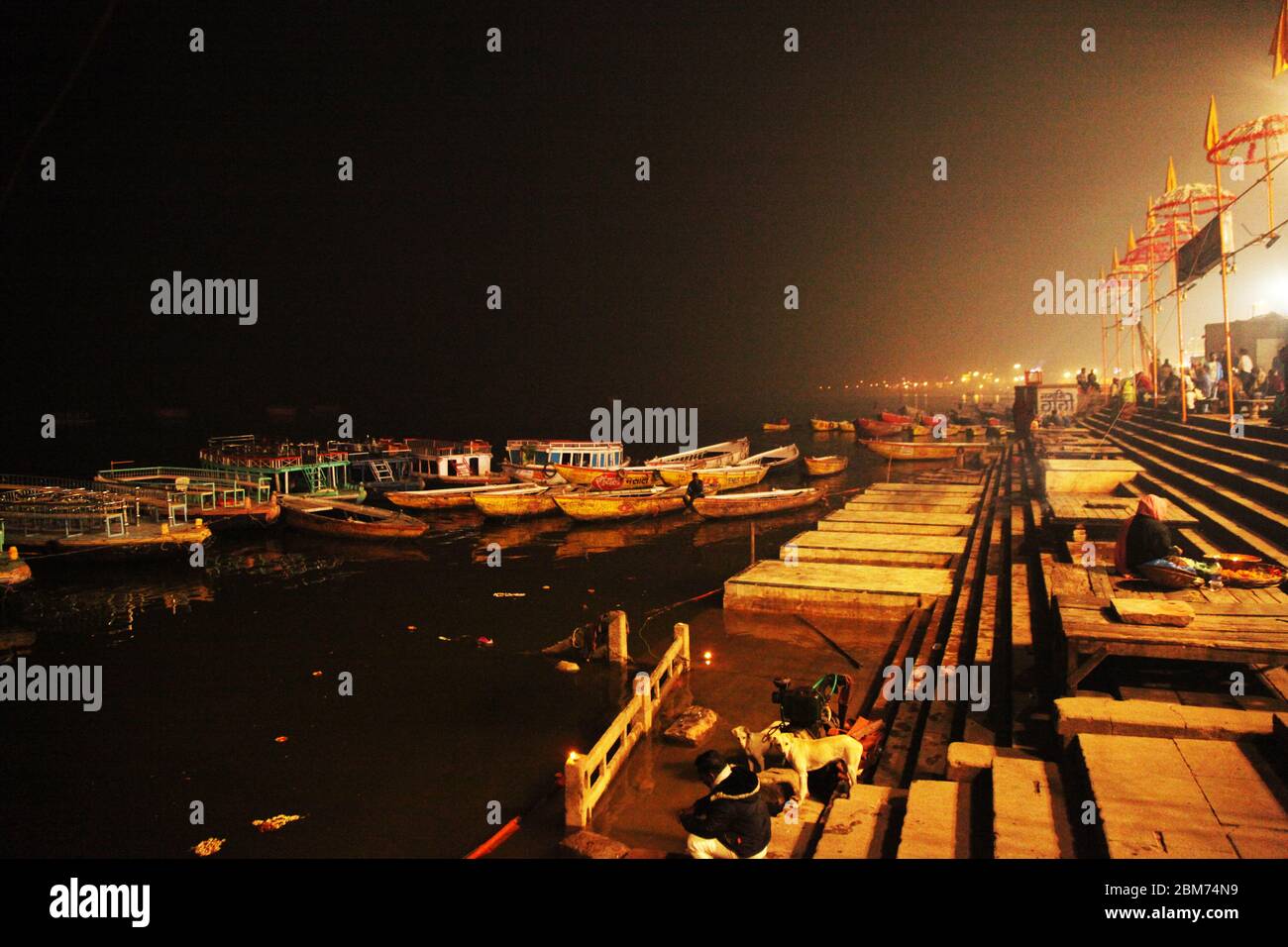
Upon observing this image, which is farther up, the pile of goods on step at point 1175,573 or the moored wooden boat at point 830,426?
the moored wooden boat at point 830,426

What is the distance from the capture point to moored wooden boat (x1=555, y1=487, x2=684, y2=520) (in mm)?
30891

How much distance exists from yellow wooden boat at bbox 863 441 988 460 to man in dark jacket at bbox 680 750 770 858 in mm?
45809

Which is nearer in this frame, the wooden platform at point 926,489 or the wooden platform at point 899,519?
the wooden platform at point 899,519

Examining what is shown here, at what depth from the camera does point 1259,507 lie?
11.3 metres

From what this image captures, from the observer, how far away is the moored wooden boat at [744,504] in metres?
31.7

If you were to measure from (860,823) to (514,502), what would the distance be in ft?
88.8

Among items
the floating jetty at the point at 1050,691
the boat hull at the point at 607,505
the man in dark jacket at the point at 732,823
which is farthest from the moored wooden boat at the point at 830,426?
the man in dark jacket at the point at 732,823

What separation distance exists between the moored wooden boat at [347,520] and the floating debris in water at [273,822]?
18.7 metres

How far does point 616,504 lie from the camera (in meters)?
31.2

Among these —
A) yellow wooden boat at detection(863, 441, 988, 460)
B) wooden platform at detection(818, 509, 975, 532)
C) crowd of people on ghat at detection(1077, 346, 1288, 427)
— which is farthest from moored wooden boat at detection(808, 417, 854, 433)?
wooden platform at detection(818, 509, 975, 532)

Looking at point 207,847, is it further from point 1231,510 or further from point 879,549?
point 1231,510

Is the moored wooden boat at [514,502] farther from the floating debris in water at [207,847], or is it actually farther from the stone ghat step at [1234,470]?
the floating debris in water at [207,847]

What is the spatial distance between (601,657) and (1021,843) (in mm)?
10022

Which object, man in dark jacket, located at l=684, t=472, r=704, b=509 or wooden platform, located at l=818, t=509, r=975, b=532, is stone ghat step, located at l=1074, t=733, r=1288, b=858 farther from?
man in dark jacket, located at l=684, t=472, r=704, b=509
